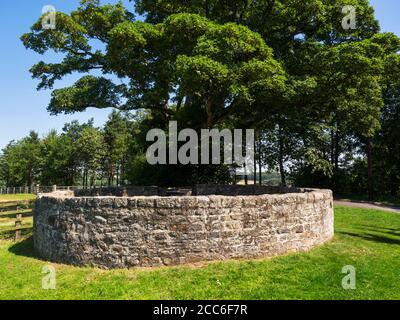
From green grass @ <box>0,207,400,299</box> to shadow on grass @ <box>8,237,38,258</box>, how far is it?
352 millimetres

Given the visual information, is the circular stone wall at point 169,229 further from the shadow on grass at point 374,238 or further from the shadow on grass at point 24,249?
the shadow on grass at point 374,238

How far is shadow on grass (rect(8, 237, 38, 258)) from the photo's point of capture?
10.4 metres

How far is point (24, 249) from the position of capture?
11.0 meters

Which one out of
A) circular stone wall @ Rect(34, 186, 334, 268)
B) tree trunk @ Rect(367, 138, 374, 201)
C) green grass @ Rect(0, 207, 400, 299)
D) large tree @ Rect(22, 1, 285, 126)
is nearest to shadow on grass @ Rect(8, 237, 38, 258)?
green grass @ Rect(0, 207, 400, 299)

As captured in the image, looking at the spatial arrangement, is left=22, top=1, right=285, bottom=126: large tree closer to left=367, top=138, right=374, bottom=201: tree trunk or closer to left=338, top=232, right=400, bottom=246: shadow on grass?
left=338, top=232, right=400, bottom=246: shadow on grass

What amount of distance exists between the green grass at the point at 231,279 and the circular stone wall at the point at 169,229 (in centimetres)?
31

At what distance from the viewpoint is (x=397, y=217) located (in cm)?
1833

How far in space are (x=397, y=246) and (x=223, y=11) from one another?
1379 cm

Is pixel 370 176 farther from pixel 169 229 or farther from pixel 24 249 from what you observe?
pixel 24 249

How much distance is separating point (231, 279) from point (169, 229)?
181cm

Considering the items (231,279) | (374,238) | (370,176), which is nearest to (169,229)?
(231,279)

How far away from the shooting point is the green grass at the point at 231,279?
707cm
